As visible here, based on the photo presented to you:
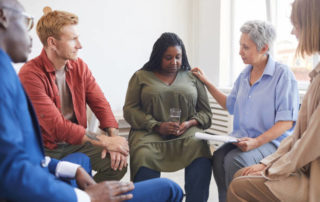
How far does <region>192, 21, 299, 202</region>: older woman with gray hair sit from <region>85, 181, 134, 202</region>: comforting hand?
919 mm

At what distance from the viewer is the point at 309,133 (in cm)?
113

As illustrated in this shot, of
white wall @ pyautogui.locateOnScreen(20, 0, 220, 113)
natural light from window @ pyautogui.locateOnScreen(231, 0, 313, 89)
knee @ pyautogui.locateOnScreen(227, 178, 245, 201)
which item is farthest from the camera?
white wall @ pyautogui.locateOnScreen(20, 0, 220, 113)

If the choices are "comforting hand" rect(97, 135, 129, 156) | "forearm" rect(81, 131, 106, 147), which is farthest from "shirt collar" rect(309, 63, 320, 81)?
"forearm" rect(81, 131, 106, 147)

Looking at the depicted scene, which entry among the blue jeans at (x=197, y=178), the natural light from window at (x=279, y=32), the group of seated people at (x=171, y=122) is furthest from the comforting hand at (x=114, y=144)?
the natural light from window at (x=279, y=32)

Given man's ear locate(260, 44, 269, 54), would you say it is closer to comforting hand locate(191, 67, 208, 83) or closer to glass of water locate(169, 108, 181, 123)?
comforting hand locate(191, 67, 208, 83)

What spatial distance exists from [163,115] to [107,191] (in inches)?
45.4

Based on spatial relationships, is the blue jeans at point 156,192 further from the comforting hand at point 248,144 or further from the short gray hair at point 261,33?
the short gray hair at point 261,33

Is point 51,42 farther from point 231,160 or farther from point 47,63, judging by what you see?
point 231,160

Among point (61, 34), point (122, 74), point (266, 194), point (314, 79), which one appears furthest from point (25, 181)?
point (122, 74)

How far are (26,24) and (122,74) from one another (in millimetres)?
3170

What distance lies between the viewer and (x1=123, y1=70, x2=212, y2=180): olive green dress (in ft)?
6.23

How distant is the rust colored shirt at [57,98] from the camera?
168 centimetres

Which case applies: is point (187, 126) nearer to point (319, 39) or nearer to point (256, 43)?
point (256, 43)

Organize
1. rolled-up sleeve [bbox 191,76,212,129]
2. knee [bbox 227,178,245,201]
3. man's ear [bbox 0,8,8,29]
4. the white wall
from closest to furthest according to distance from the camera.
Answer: man's ear [bbox 0,8,8,29] < knee [bbox 227,178,245,201] < rolled-up sleeve [bbox 191,76,212,129] < the white wall
